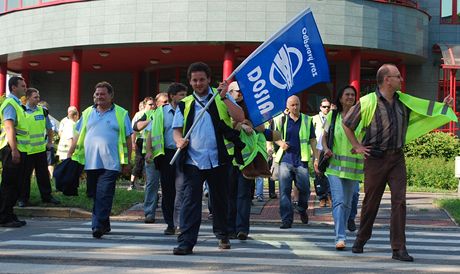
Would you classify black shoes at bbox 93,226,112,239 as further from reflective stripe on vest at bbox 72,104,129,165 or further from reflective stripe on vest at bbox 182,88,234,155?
reflective stripe on vest at bbox 182,88,234,155

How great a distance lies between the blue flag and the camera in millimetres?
7090

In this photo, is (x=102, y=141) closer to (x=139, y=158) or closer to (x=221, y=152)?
(x=221, y=152)

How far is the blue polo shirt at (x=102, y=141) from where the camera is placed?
325 inches

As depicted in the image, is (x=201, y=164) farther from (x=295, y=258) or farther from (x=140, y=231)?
(x=140, y=231)

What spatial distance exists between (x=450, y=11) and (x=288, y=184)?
19.2 m

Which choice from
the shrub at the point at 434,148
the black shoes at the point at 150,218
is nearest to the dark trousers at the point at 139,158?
the black shoes at the point at 150,218

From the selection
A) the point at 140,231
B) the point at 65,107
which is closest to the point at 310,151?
the point at 140,231

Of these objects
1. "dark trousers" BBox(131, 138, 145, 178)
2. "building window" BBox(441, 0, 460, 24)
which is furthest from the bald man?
"building window" BBox(441, 0, 460, 24)

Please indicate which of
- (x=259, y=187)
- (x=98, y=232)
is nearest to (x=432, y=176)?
(x=259, y=187)

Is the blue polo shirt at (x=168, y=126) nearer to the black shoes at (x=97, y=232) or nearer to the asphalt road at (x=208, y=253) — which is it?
the asphalt road at (x=208, y=253)

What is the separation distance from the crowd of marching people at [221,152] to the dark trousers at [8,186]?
0.01 m

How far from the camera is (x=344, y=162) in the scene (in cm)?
764

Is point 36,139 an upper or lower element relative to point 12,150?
upper

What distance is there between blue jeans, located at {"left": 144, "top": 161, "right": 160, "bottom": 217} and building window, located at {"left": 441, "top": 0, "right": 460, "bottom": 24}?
63.7ft
